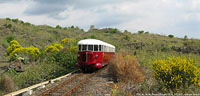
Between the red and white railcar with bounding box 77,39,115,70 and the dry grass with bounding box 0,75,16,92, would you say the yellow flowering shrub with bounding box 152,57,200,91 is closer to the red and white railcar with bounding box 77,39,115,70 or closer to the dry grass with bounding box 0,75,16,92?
the red and white railcar with bounding box 77,39,115,70

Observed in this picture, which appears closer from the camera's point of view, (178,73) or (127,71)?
(178,73)

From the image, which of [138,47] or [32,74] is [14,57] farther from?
[138,47]

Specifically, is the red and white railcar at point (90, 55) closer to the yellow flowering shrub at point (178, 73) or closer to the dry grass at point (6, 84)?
the dry grass at point (6, 84)

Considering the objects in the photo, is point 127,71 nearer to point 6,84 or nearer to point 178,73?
point 178,73

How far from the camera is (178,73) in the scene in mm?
7594

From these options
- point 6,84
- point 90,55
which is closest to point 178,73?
point 90,55

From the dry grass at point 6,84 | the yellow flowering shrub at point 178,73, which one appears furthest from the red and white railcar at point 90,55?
the yellow flowering shrub at point 178,73

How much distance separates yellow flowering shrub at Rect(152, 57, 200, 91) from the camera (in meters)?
7.34

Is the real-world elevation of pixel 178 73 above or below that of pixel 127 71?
above

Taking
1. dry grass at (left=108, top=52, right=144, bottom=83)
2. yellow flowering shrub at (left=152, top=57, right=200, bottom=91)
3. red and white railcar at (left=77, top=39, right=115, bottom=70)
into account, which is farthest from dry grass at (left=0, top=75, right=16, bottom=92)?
yellow flowering shrub at (left=152, top=57, right=200, bottom=91)

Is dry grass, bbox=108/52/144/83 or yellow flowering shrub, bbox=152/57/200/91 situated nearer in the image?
yellow flowering shrub, bbox=152/57/200/91

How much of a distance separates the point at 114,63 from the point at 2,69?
38.5ft

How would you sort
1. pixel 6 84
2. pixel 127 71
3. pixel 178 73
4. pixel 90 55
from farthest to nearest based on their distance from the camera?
pixel 90 55
pixel 6 84
pixel 127 71
pixel 178 73

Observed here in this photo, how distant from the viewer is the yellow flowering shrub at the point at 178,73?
24.1ft
